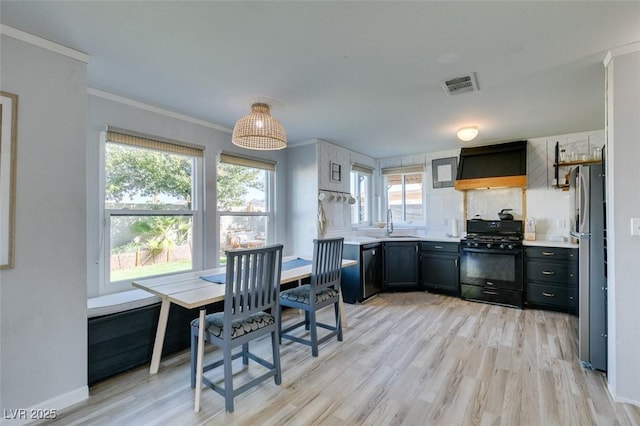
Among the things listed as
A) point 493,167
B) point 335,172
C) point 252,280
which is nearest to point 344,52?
point 252,280

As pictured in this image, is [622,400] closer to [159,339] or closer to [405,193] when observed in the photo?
[159,339]

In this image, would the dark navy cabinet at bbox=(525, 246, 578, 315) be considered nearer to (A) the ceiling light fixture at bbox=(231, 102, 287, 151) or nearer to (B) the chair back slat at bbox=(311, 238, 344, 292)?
(B) the chair back slat at bbox=(311, 238, 344, 292)

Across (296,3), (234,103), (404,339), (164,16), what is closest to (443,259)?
(404,339)

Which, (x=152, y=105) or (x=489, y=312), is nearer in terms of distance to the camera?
(x=152, y=105)

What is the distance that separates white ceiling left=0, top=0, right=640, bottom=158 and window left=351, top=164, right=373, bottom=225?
6.42 ft

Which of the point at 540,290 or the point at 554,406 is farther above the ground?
the point at 540,290

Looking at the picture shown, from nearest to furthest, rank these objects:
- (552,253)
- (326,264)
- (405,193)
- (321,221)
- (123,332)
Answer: (123,332), (326,264), (552,253), (321,221), (405,193)

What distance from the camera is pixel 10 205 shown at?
66.5 inches

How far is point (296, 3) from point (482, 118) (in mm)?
2570

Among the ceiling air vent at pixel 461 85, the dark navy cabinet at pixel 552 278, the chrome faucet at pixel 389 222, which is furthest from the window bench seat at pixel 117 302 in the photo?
the dark navy cabinet at pixel 552 278

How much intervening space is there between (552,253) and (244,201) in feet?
12.6

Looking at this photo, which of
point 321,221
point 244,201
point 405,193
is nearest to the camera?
point 244,201

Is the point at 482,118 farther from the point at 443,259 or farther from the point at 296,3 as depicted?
the point at 296,3

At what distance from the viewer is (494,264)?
393 cm
